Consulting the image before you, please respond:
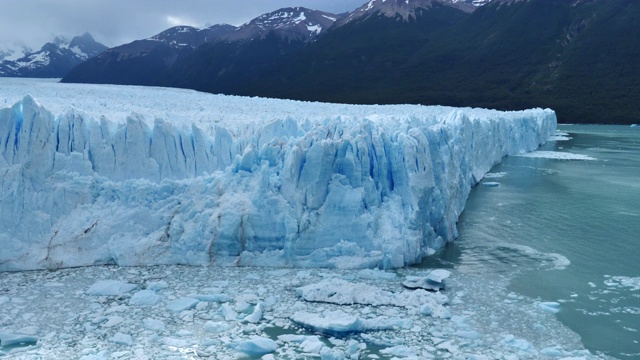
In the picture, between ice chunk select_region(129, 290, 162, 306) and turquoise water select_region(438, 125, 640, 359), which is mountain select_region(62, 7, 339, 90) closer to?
turquoise water select_region(438, 125, 640, 359)

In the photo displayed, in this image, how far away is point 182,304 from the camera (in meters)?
5.60

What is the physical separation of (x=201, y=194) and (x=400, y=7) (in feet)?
275

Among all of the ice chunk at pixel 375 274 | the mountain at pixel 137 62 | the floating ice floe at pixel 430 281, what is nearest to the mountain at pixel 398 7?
→ the mountain at pixel 137 62

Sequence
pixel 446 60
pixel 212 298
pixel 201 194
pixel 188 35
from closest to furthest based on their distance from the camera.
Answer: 1. pixel 212 298
2. pixel 201 194
3. pixel 446 60
4. pixel 188 35

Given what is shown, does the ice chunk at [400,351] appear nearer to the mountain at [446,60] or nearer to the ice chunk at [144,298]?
the ice chunk at [144,298]

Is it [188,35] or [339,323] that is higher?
[188,35]

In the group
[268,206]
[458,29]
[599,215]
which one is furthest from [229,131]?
[458,29]

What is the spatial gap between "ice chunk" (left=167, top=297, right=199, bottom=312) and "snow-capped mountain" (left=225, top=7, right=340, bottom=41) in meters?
90.1

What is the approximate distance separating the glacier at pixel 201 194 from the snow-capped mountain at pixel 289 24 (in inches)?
3462

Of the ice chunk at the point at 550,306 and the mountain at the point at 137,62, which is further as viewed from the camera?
the mountain at the point at 137,62

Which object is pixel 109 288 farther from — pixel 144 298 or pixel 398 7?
pixel 398 7

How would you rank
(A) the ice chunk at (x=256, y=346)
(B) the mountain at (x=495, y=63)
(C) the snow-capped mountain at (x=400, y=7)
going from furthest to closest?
(C) the snow-capped mountain at (x=400, y=7) → (B) the mountain at (x=495, y=63) → (A) the ice chunk at (x=256, y=346)

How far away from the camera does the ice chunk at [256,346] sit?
15.6 feet

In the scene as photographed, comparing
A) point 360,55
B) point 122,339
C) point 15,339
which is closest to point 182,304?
point 122,339
